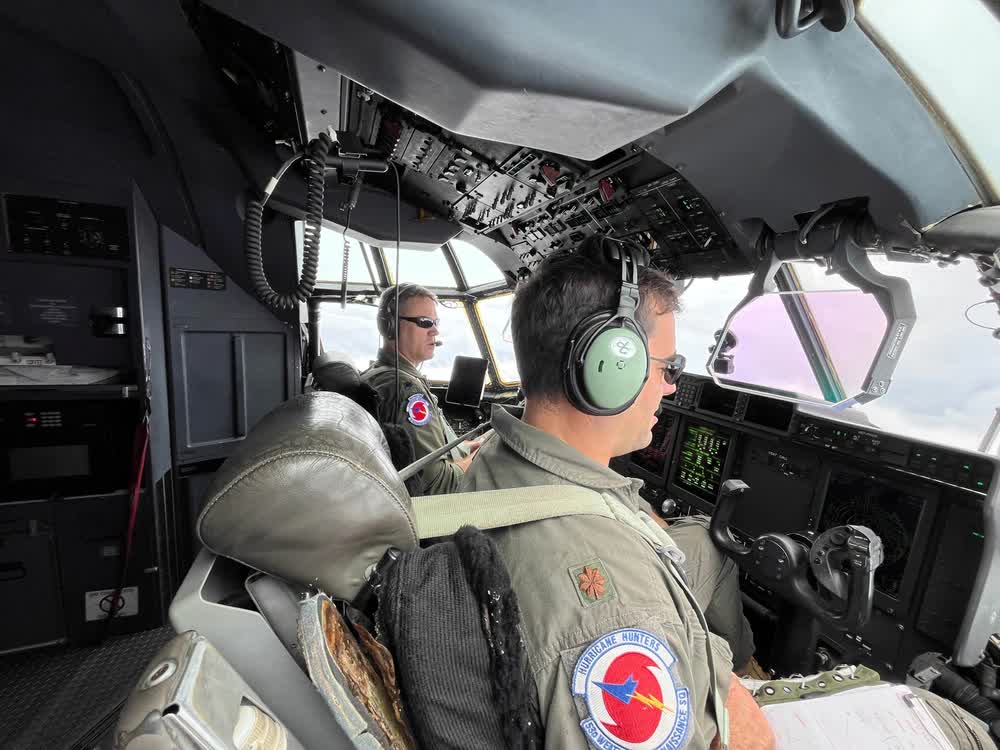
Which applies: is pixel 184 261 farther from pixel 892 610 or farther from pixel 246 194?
pixel 892 610

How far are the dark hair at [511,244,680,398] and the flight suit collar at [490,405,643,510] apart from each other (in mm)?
94

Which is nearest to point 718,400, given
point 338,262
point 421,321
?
point 421,321

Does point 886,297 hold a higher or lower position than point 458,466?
higher

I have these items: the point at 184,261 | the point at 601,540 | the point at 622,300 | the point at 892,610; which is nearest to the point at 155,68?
the point at 184,261

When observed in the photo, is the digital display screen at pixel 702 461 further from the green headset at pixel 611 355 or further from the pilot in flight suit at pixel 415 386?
the green headset at pixel 611 355

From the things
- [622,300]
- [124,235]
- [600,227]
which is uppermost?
[600,227]

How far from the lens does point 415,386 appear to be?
95.7 inches

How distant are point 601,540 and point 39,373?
2260 millimetres

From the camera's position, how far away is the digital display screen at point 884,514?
1.41m

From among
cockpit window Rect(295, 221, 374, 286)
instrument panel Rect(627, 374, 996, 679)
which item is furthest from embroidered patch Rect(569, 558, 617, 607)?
cockpit window Rect(295, 221, 374, 286)

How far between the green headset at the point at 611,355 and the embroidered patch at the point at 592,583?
1.05 feet

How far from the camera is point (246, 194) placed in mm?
2545

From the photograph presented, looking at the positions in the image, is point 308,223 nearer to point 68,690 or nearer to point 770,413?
point 770,413

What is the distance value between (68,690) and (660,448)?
108 inches
